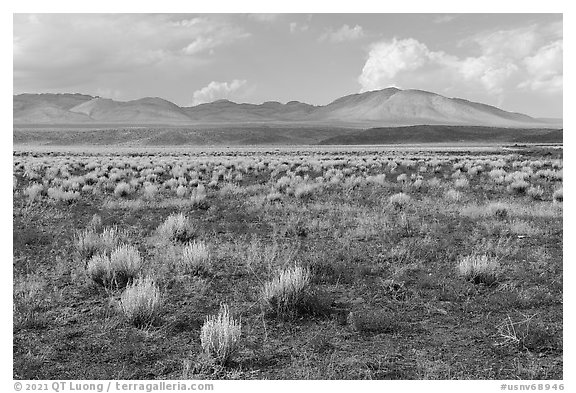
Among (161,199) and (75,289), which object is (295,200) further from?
(75,289)

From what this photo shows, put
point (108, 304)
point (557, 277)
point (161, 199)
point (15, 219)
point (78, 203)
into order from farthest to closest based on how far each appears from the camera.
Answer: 1. point (161, 199)
2. point (78, 203)
3. point (15, 219)
4. point (557, 277)
5. point (108, 304)

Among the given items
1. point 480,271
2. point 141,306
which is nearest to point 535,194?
point 480,271

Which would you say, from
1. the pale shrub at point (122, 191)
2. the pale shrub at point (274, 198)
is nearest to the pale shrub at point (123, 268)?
the pale shrub at point (274, 198)


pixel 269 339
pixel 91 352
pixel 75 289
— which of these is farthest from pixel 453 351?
pixel 75 289

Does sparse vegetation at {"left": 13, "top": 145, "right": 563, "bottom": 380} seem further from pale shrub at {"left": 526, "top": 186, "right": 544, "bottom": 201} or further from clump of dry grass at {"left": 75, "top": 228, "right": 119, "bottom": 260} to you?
pale shrub at {"left": 526, "top": 186, "right": 544, "bottom": 201}

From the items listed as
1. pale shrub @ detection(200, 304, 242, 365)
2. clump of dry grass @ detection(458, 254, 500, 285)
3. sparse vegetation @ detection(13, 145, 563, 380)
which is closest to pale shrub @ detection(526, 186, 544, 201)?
sparse vegetation @ detection(13, 145, 563, 380)

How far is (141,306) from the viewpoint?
19.4 ft

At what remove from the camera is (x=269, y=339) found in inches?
221

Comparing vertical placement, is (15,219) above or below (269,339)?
above

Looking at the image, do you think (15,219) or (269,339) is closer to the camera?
(269,339)

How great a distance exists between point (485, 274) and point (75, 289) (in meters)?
6.33

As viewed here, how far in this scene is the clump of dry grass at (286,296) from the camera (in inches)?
248

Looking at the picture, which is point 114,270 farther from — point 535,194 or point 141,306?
point 535,194
